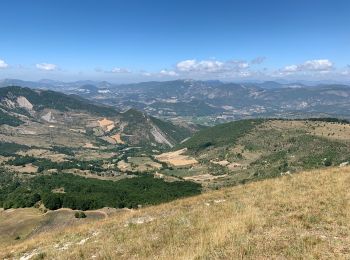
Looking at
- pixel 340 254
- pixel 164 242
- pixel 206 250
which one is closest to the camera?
pixel 340 254

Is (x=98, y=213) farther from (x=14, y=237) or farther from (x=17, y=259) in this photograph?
(x=17, y=259)

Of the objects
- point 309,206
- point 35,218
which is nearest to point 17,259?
point 309,206

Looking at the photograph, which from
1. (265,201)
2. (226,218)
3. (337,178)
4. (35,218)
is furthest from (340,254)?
(35,218)

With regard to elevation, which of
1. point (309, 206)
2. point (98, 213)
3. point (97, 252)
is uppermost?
point (309, 206)

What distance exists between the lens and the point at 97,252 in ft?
64.1

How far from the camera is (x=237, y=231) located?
58.0 ft

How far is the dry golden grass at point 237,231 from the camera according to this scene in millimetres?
15009

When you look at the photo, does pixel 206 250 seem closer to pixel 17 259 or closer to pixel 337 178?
pixel 17 259

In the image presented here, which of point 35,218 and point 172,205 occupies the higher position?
point 172,205

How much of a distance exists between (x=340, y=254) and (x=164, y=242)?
28.4 feet

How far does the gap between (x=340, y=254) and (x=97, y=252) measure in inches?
470

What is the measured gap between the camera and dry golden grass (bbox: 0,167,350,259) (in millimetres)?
15009

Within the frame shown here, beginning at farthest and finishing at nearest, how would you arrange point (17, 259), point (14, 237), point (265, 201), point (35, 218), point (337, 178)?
point (35, 218) → point (14, 237) → point (337, 178) → point (265, 201) → point (17, 259)

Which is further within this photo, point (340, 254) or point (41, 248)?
point (41, 248)
